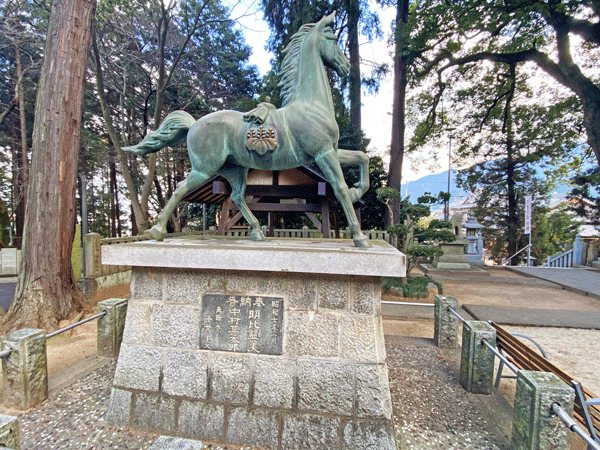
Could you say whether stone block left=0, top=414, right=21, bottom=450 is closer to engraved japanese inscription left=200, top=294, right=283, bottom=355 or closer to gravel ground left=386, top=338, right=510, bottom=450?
engraved japanese inscription left=200, top=294, right=283, bottom=355

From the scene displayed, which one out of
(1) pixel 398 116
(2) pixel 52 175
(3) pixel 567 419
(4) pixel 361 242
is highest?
(1) pixel 398 116

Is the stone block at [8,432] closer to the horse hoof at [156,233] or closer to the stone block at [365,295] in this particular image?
the horse hoof at [156,233]

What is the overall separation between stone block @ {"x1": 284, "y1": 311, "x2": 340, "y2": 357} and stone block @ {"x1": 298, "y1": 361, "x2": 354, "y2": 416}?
0.08 m

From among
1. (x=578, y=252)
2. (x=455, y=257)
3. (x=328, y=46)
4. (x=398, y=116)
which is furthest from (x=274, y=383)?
(x=578, y=252)

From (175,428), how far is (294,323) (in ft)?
3.94

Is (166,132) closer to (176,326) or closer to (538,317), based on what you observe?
(176,326)

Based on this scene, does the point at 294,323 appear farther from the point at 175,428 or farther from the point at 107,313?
the point at 107,313

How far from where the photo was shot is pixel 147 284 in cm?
230

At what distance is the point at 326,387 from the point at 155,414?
4.34 feet

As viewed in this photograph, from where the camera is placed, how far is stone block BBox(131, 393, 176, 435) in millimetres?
2211

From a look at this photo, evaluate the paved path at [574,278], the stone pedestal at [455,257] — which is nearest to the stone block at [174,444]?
the paved path at [574,278]

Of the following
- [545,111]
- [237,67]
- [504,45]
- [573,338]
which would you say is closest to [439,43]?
[504,45]

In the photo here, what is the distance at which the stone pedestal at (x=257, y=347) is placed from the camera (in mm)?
2018

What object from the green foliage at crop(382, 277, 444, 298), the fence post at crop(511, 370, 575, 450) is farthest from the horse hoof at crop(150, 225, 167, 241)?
the green foliage at crop(382, 277, 444, 298)
